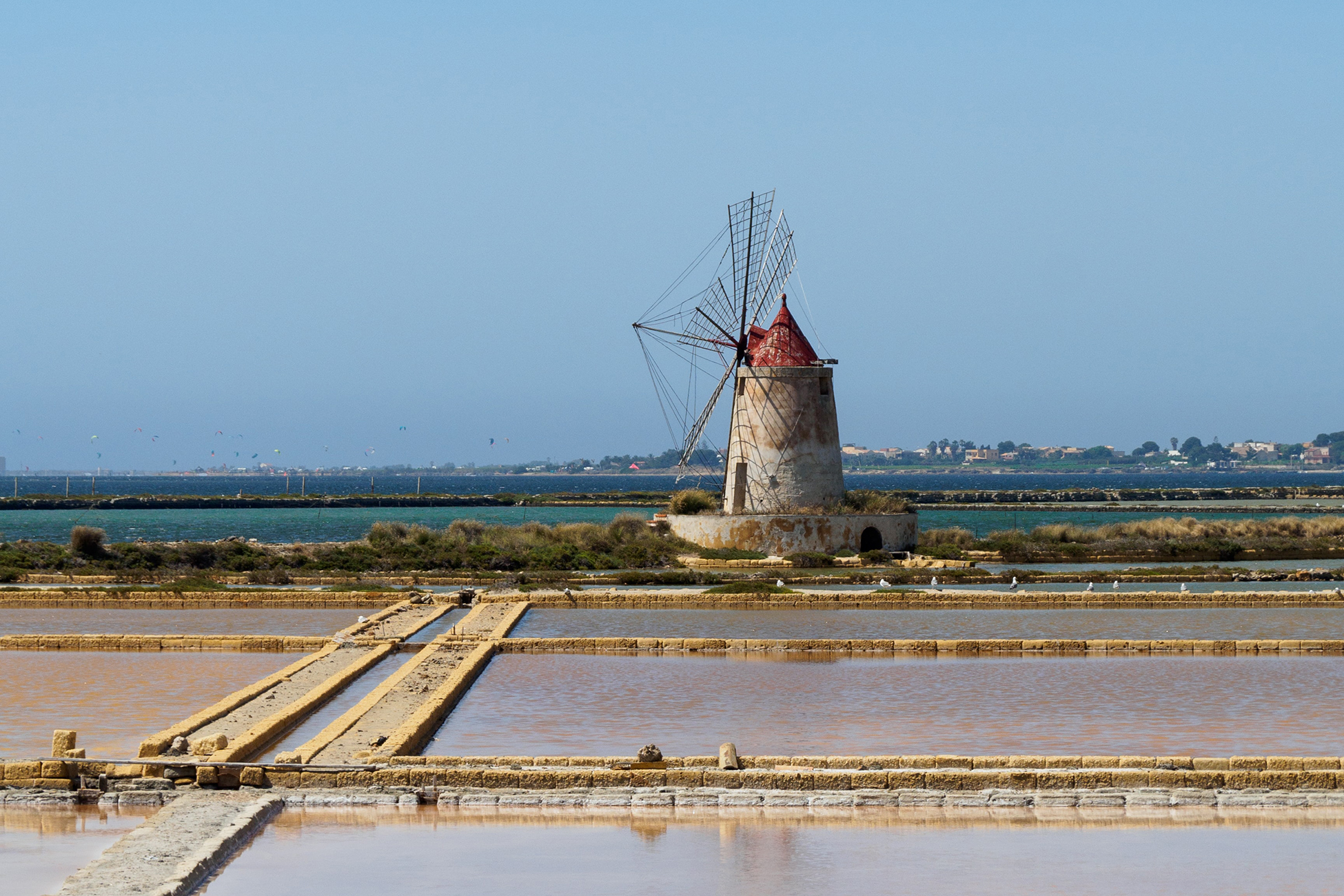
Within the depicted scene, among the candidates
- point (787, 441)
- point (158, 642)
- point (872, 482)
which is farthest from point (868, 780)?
point (872, 482)

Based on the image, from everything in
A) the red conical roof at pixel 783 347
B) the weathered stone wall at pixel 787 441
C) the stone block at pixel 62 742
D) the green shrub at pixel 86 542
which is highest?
the red conical roof at pixel 783 347

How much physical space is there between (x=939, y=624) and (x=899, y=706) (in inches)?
212

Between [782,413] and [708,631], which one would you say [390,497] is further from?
[708,631]

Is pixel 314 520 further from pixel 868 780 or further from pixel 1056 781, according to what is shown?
pixel 1056 781

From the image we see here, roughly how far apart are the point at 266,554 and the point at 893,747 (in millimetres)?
15920

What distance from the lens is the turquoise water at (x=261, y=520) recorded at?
35.0 m

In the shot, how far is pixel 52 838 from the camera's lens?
560 cm

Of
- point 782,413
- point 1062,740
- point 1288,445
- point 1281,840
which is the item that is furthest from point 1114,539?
point 1288,445

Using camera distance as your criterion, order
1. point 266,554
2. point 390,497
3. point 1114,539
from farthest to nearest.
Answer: point 390,497 → point 1114,539 → point 266,554

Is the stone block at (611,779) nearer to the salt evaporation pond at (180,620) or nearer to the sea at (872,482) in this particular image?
the salt evaporation pond at (180,620)

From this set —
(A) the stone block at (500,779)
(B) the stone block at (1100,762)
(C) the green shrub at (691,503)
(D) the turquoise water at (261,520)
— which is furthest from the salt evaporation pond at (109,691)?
(D) the turquoise water at (261,520)

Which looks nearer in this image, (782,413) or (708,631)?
(708,631)

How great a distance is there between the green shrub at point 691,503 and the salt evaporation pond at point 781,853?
61.4ft

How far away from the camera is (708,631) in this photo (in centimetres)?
1348
